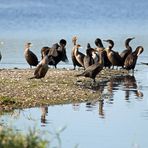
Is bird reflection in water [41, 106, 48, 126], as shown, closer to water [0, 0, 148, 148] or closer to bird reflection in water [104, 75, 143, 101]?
water [0, 0, 148, 148]

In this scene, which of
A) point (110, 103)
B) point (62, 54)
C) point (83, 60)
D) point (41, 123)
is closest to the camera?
point (41, 123)

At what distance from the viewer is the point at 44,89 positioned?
20672 mm

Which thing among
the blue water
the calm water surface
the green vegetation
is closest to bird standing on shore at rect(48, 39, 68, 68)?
the blue water

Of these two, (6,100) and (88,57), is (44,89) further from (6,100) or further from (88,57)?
(88,57)

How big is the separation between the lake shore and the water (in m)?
0.45

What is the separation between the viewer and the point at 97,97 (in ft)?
66.9

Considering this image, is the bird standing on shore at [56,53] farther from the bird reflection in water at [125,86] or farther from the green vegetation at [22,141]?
the green vegetation at [22,141]

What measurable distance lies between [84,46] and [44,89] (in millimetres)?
19688

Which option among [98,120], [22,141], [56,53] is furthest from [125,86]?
[22,141]

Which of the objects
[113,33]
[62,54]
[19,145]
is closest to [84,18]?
[113,33]

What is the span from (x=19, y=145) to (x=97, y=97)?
37.9ft

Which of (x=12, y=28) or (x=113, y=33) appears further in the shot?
(x=12, y=28)

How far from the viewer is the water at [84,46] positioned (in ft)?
49.8

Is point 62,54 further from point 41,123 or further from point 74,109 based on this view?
point 41,123
